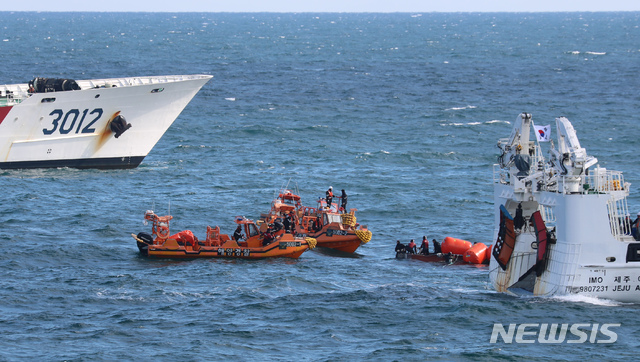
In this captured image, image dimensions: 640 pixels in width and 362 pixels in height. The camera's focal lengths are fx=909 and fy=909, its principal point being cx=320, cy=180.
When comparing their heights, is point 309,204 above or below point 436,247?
above

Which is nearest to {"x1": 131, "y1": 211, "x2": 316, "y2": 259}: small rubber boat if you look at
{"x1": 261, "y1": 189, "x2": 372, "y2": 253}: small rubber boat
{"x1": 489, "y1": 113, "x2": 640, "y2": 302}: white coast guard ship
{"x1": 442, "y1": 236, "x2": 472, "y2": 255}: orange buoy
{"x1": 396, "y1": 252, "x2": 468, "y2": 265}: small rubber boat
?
{"x1": 261, "y1": 189, "x2": 372, "y2": 253}: small rubber boat

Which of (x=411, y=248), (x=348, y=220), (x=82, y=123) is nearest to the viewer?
(x=411, y=248)

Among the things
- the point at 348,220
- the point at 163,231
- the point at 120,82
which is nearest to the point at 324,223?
the point at 348,220

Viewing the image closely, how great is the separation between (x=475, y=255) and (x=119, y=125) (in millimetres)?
33049

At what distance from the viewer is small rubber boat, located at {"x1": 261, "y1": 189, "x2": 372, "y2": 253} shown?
46.2m

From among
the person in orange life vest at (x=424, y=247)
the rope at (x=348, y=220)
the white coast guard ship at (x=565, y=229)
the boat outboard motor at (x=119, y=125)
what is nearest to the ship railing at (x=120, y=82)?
the boat outboard motor at (x=119, y=125)

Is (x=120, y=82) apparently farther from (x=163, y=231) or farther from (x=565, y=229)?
(x=565, y=229)

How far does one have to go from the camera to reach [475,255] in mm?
43438

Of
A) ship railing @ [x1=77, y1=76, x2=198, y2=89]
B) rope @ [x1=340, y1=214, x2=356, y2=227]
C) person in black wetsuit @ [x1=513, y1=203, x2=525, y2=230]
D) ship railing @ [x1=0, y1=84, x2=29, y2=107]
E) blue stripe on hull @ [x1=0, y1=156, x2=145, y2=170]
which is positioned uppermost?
ship railing @ [x1=77, y1=76, x2=198, y2=89]

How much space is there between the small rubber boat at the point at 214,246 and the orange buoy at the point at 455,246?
21.2ft

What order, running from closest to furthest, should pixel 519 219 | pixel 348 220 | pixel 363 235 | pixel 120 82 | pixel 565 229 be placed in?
1. pixel 565 229
2. pixel 519 219
3. pixel 363 235
4. pixel 348 220
5. pixel 120 82

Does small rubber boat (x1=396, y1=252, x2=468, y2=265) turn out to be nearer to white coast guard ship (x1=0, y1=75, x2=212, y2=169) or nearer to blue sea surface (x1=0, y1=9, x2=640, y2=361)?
blue sea surface (x1=0, y1=9, x2=640, y2=361)

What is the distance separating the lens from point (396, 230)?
5100 centimetres

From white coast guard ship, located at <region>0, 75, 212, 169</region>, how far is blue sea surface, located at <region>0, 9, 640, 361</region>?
1.29m
